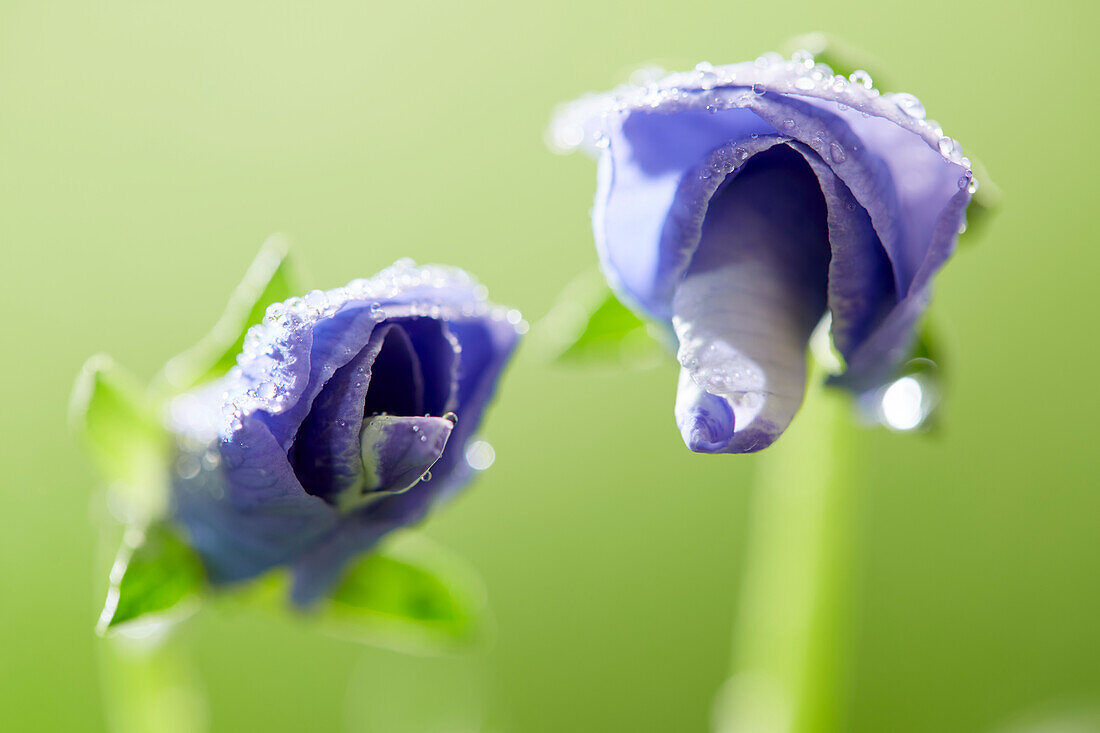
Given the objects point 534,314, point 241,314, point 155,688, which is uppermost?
point 534,314

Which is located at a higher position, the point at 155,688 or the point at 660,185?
the point at 660,185

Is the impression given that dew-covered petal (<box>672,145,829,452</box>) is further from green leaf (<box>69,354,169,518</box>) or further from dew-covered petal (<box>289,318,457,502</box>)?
green leaf (<box>69,354,169,518</box>)

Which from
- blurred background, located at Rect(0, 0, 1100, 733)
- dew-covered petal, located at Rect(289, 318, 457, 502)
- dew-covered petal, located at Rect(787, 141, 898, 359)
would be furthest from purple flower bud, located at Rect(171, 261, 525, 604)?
blurred background, located at Rect(0, 0, 1100, 733)

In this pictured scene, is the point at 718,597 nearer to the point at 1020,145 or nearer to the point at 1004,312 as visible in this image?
the point at 1004,312

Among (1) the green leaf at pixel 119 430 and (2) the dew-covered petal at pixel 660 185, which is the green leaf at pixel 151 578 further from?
(2) the dew-covered petal at pixel 660 185

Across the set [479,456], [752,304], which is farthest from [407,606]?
[752,304]

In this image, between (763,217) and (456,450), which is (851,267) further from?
(456,450)

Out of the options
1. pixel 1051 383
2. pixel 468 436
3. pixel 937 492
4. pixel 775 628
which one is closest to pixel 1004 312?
pixel 1051 383

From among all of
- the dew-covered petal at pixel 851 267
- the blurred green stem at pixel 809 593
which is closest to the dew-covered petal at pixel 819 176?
the dew-covered petal at pixel 851 267
